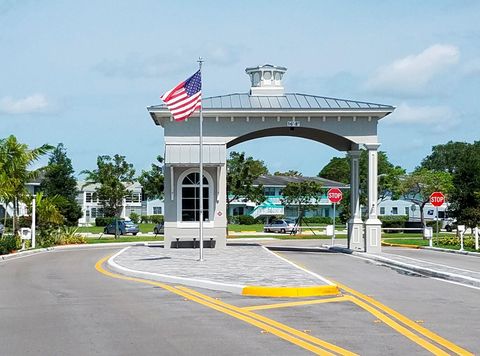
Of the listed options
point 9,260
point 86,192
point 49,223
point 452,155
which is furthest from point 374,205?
point 452,155

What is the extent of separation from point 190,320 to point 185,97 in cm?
1461

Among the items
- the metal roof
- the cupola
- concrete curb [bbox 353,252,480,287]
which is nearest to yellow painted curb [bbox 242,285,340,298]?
concrete curb [bbox 353,252,480,287]

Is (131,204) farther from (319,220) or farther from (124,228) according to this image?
(124,228)

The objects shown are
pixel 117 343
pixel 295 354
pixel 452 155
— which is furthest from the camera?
pixel 452 155

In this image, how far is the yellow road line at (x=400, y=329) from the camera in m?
9.66

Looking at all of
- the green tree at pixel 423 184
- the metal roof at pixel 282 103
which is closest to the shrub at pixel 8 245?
the metal roof at pixel 282 103

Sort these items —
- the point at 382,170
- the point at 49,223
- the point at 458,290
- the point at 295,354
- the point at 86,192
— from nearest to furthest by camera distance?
the point at 295,354, the point at 458,290, the point at 49,223, the point at 382,170, the point at 86,192

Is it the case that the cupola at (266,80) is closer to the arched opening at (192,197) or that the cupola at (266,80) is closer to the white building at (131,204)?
the arched opening at (192,197)

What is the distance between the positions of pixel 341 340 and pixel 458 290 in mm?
7628

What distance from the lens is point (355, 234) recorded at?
35281mm

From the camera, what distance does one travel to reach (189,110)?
84.5ft

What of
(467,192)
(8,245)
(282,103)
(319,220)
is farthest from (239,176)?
(319,220)

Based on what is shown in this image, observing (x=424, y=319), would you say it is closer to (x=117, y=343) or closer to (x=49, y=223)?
(x=117, y=343)

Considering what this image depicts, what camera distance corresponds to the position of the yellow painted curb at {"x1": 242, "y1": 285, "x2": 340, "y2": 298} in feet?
51.5
